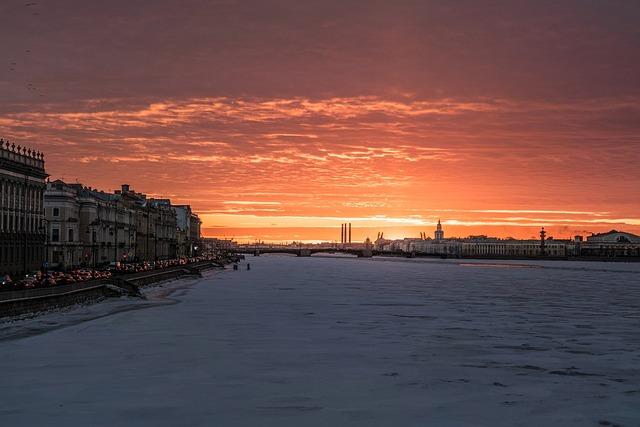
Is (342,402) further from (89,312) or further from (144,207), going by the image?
(144,207)

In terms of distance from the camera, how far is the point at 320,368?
37844 mm

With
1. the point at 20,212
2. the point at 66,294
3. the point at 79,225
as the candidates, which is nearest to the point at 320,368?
the point at 66,294

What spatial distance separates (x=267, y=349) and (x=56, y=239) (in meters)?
88.2

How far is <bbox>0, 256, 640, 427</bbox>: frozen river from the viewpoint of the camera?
1131 inches

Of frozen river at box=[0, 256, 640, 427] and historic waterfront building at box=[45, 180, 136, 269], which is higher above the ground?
historic waterfront building at box=[45, 180, 136, 269]

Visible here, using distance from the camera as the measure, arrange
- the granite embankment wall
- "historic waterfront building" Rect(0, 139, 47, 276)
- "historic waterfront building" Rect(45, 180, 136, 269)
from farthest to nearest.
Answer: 1. "historic waterfront building" Rect(45, 180, 136, 269)
2. "historic waterfront building" Rect(0, 139, 47, 276)
3. the granite embankment wall

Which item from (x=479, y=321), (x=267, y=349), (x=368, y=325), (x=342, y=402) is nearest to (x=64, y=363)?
(x=267, y=349)

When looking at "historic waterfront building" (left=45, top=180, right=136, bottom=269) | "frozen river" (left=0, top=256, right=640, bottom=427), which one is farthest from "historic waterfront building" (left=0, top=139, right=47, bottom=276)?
"frozen river" (left=0, top=256, right=640, bottom=427)

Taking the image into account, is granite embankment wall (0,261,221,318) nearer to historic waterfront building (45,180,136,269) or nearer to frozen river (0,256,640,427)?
frozen river (0,256,640,427)

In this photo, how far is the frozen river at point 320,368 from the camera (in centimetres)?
2872

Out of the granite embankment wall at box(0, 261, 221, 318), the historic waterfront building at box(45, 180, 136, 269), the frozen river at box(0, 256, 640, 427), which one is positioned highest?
the historic waterfront building at box(45, 180, 136, 269)

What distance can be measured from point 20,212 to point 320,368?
224 feet

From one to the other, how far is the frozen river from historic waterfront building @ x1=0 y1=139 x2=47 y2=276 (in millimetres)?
28081

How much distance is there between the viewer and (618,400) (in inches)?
1239
